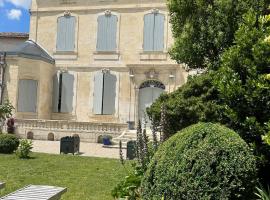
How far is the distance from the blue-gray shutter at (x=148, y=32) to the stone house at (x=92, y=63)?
5cm

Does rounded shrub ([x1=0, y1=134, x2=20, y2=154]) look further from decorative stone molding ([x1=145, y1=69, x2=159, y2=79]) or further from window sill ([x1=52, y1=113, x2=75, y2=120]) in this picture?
decorative stone molding ([x1=145, y1=69, x2=159, y2=79])

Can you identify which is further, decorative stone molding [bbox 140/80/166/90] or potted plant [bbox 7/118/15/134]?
decorative stone molding [bbox 140/80/166/90]

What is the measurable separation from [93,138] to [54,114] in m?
5.38

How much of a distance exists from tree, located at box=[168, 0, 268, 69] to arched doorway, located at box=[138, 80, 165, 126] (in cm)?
1328

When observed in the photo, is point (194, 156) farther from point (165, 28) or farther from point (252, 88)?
point (165, 28)

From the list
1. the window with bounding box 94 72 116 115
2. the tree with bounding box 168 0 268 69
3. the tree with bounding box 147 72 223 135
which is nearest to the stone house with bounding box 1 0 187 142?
the window with bounding box 94 72 116 115

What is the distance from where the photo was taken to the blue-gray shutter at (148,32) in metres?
25.9

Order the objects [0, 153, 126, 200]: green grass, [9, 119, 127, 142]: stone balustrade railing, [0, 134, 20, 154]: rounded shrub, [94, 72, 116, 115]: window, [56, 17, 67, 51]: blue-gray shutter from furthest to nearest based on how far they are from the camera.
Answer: [56, 17, 67, 51]: blue-gray shutter < [94, 72, 116, 115]: window < [9, 119, 127, 142]: stone balustrade railing < [0, 134, 20, 154]: rounded shrub < [0, 153, 126, 200]: green grass

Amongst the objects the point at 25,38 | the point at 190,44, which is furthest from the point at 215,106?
the point at 25,38

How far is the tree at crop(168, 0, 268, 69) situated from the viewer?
10094 mm

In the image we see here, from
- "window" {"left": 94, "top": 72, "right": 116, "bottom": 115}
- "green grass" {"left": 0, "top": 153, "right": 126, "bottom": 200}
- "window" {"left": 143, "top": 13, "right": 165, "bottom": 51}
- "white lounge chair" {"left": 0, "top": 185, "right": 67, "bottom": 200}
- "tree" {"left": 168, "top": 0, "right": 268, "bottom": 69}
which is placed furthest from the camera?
"window" {"left": 94, "top": 72, "right": 116, "bottom": 115}

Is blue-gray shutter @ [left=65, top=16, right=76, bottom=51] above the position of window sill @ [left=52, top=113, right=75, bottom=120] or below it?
above

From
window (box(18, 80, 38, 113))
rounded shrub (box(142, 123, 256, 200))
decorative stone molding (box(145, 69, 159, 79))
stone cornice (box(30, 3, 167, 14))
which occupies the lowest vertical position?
rounded shrub (box(142, 123, 256, 200))

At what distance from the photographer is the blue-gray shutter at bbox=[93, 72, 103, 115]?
26.2 metres
